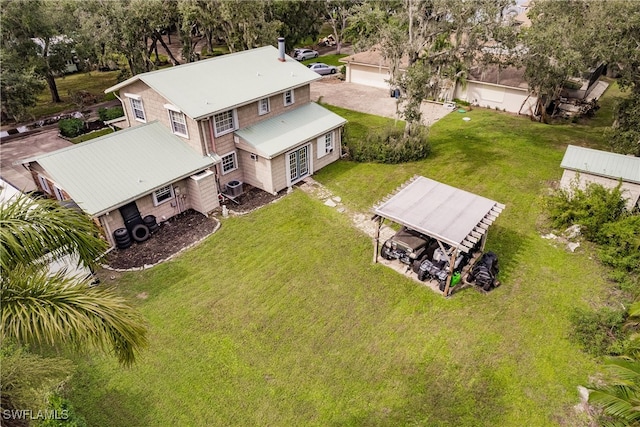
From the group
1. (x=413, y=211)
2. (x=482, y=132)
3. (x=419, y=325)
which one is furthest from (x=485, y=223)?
(x=482, y=132)

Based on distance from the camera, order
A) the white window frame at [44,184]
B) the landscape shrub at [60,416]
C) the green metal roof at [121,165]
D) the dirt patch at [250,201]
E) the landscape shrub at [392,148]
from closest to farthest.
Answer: the landscape shrub at [60,416]
the green metal roof at [121,165]
the white window frame at [44,184]
the dirt patch at [250,201]
the landscape shrub at [392,148]

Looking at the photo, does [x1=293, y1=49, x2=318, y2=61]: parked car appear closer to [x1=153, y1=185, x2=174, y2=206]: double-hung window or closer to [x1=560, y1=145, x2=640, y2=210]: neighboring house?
[x1=153, y1=185, x2=174, y2=206]: double-hung window

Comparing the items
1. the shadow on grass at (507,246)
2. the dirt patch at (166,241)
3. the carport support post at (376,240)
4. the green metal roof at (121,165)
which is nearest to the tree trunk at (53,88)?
the green metal roof at (121,165)

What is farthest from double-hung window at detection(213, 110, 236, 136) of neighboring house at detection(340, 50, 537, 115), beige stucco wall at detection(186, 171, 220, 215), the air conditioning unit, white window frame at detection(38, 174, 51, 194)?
neighboring house at detection(340, 50, 537, 115)

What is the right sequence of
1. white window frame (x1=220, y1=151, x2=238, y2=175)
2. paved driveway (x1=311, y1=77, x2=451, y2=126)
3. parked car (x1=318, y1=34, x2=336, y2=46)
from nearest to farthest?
white window frame (x1=220, y1=151, x2=238, y2=175)
paved driveway (x1=311, y1=77, x2=451, y2=126)
parked car (x1=318, y1=34, x2=336, y2=46)

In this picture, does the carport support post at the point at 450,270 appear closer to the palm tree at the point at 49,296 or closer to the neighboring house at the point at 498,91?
the palm tree at the point at 49,296
